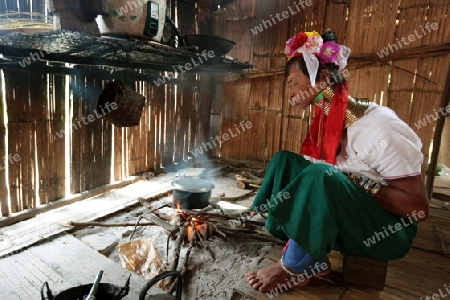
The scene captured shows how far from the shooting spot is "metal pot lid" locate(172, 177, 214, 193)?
143 inches

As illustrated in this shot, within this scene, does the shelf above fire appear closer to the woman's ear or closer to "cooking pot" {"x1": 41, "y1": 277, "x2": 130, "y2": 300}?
the woman's ear

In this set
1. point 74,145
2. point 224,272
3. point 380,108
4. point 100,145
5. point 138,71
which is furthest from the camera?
point 138,71

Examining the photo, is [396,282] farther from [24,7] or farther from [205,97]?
[24,7]

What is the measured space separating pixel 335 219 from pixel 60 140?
3.69 m

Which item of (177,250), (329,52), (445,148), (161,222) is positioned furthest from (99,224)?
(445,148)

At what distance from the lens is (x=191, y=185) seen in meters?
→ 3.75

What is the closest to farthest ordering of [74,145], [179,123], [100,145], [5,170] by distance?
[5,170] → [74,145] → [100,145] → [179,123]

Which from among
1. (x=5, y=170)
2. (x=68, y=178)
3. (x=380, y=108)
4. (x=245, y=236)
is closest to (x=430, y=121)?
(x=380, y=108)

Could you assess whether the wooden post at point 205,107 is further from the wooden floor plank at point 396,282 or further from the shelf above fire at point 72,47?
the wooden floor plank at point 396,282

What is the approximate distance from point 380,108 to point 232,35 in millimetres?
4836

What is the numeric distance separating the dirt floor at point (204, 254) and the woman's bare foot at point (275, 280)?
180mm

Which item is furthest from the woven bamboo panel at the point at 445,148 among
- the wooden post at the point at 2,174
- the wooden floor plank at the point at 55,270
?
the wooden post at the point at 2,174

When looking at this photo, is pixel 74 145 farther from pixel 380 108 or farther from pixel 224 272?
pixel 380 108

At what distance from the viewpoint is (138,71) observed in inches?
202
